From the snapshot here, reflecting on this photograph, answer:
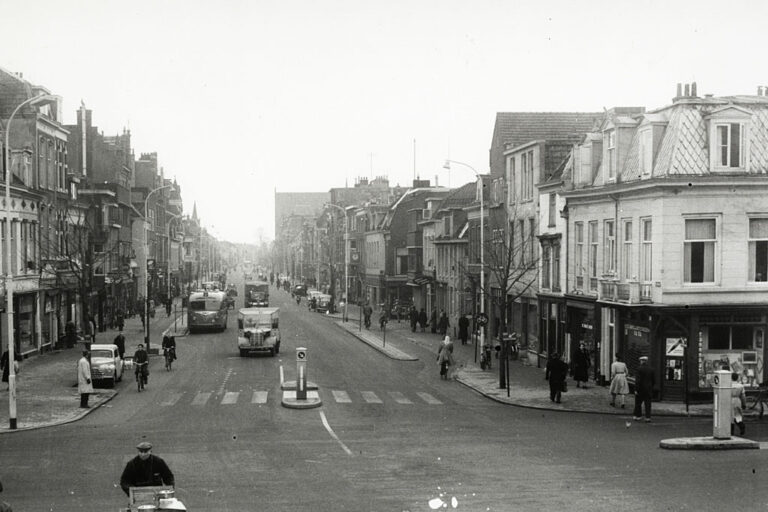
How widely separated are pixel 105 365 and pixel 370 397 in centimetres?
1010

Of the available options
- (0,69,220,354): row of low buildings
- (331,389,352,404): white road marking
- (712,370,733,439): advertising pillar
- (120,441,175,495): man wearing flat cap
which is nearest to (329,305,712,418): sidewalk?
(331,389,352,404): white road marking

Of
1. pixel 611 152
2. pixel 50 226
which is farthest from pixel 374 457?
pixel 50 226

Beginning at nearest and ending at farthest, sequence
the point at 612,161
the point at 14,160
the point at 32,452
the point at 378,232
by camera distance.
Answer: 1. the point at 32,452
2. the point at 612,161
3. the point at 14,160
4. the point at 378,232

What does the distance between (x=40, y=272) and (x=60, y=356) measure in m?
4.36

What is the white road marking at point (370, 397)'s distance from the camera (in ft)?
97.5

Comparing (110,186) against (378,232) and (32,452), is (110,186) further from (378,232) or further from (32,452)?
(32,452)

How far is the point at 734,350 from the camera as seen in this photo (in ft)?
97.4

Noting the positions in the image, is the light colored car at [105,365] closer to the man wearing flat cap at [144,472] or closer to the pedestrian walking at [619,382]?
the pedestrian walking at [619,382]

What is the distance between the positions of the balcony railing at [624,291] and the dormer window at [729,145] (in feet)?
15.5

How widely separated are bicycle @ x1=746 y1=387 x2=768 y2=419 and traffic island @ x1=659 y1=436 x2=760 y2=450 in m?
5.54

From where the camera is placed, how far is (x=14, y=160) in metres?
42.9

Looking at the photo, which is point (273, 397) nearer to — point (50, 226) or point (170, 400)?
point (170, 400)

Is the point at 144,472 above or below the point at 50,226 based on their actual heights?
below

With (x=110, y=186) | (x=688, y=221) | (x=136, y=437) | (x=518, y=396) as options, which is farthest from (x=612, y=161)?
(x=110, y=186)
